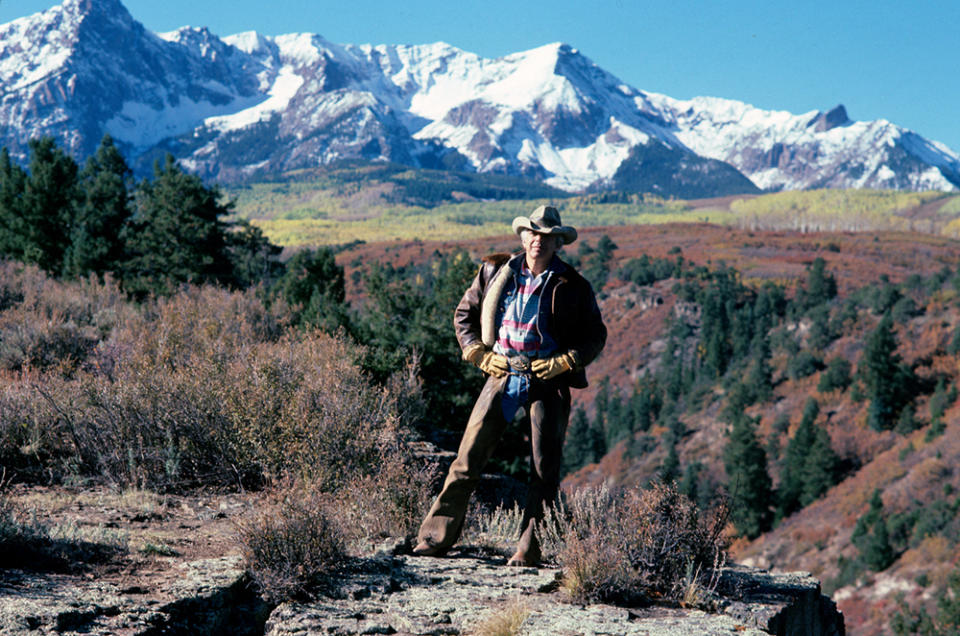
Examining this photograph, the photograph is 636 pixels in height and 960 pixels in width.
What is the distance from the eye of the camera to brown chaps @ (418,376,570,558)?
4.86 metres

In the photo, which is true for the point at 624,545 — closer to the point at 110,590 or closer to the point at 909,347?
the point at 110,590

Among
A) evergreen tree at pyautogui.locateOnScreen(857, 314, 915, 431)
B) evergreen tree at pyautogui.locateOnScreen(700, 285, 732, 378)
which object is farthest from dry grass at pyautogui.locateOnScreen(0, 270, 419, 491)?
evergreen tree at pyautogui.locateOnScreen(700, 285, 732, 378)

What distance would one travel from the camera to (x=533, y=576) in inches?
182

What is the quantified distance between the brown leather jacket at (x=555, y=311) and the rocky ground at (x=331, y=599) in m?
1.34

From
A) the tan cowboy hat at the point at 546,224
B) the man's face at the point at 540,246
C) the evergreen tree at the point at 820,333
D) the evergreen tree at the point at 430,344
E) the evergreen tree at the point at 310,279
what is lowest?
the evergreen tree at the point at 820,333

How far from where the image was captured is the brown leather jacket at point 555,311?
4867 millimetres

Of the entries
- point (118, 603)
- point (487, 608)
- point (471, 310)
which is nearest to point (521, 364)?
point (471, 310)

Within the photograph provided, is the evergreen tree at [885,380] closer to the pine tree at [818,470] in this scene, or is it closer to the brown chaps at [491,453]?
the pine tree at [818,470]

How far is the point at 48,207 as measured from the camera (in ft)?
106

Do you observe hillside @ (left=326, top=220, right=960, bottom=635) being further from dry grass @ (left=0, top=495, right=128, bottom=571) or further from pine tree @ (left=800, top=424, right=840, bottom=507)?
dry grass @ (left=0, top=495, right=128, bottom=571)

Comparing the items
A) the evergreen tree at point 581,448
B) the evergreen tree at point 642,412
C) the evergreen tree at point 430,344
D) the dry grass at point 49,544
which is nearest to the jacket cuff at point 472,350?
the dry grass at point 49,544

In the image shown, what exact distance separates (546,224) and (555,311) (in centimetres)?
53

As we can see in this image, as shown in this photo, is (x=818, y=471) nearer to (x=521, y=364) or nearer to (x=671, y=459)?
(x=671, y=459)

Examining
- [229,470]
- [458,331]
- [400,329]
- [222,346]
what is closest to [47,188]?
[400,329]
